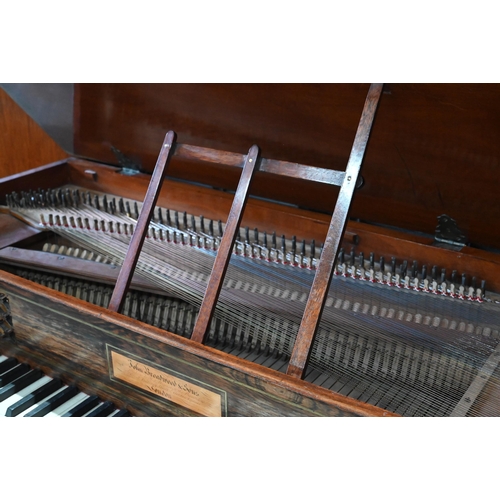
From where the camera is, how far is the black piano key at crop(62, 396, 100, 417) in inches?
85.3

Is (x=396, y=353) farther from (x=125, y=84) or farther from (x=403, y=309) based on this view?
(x=125, y=84)

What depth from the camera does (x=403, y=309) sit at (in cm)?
220

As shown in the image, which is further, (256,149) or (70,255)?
(70,255)

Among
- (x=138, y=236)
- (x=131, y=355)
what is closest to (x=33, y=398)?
(x=131, y=355)

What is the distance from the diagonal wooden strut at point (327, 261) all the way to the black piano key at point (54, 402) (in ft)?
2.92

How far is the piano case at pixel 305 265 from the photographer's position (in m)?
1.97

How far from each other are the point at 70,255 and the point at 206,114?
0.86 metres

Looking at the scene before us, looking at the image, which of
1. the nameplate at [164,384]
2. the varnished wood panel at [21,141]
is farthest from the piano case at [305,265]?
the varnished wood panel at [21,141]

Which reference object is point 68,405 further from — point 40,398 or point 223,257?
point 223,257

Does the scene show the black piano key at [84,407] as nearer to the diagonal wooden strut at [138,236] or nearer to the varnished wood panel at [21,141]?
the diagonal wooden strut at [138,236]

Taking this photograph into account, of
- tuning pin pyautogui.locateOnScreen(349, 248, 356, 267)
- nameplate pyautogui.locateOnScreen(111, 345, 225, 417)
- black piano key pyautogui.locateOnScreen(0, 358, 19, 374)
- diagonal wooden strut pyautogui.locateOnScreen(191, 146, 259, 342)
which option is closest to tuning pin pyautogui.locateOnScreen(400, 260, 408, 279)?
tuning pin pyautogui.locateOnScreen(349, 248, 356, 267)

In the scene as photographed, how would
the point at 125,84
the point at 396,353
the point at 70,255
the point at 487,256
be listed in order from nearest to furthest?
the point at 396,353
the point at 487,256
the point at 70,255
the point at 125,84

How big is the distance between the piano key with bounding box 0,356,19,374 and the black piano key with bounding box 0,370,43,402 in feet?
0.29

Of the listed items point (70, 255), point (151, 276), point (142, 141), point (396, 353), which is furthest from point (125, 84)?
point (396, 353)
